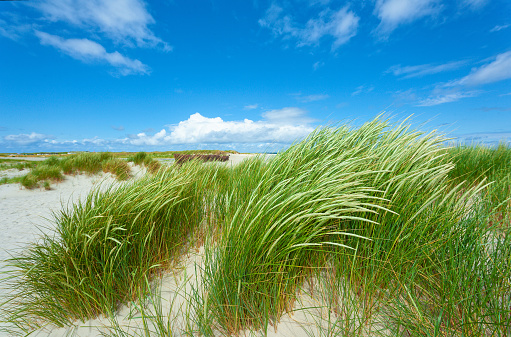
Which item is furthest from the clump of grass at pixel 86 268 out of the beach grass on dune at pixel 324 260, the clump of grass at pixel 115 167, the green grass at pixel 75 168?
the clump of grass at pixel 115 167

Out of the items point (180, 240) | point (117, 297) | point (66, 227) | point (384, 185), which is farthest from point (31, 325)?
point (384, 185)

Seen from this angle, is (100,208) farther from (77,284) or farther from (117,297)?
(117,297)

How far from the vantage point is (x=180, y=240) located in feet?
8.73

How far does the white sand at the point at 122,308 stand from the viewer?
166 cm

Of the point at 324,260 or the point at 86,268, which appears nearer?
the point at 324,260

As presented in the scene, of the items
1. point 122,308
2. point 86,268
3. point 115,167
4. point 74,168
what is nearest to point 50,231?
point 86,268

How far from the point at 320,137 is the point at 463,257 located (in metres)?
1.91

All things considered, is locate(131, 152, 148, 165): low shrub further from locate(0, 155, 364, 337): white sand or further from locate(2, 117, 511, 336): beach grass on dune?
locate(2, 117, 511, 336): beach grass on dune

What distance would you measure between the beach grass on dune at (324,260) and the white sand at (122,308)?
0.07 metres

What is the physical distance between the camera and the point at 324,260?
178cm

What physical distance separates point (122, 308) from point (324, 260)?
5.91 feet

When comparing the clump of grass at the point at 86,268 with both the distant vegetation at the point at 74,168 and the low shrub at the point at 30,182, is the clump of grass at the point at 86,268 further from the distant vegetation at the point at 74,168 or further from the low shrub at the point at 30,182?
the low shrub at the point at 30,182

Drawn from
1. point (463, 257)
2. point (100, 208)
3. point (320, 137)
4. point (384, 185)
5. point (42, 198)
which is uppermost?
point (320, 137)

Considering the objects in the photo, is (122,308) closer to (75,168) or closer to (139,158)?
(75,168)
